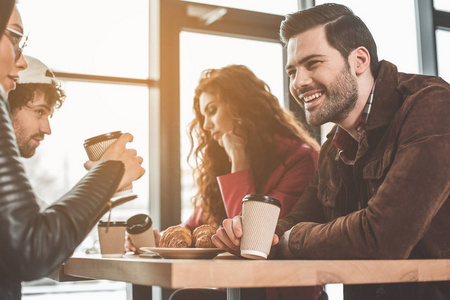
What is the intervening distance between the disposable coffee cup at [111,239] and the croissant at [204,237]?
0.25 m

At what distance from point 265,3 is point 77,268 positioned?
A: 2.78 metres

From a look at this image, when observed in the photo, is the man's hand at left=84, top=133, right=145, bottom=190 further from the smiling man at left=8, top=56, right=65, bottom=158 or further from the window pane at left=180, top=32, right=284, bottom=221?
the window pane at left=180, top=32, right=284, bottom=221

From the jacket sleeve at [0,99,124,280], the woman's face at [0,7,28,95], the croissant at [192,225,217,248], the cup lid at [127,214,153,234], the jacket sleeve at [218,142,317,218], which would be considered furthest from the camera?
the jacket sleeve at [218,142,317,218]

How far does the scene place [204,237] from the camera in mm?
1616

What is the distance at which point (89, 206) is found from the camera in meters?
0.96

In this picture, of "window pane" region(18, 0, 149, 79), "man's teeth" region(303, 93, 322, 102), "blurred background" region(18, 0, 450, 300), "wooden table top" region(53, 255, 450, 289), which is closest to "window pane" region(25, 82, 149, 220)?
"blurred background" region(18, 0, 450, 300)

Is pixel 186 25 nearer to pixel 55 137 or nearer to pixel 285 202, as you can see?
pixel 55 137

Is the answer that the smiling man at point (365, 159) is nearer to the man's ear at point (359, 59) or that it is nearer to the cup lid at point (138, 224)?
the man's ear at point (359, 59)

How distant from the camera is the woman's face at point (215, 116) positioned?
8.18 feet

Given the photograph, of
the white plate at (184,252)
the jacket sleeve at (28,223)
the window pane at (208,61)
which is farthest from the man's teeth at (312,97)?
the window pane at (208,61)

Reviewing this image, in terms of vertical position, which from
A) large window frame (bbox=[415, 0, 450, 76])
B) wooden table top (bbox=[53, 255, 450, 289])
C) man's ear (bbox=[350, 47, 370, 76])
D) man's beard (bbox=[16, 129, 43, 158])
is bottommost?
wooden table top (bbox=[53, 255, 450, 289])

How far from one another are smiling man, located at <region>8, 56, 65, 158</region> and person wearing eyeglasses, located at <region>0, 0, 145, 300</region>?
2.49 ft

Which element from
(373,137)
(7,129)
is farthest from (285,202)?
(7,129)

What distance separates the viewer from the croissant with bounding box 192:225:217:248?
63.2 inches
